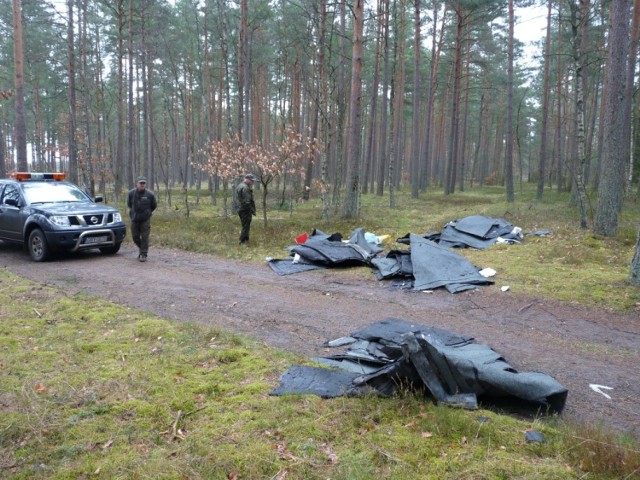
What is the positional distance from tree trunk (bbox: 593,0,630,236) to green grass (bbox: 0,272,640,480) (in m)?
10.0

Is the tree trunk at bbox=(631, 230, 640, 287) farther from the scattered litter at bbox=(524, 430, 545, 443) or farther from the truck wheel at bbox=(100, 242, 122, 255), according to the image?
the truck wheel at bbox=(100, 242, 122, 255)

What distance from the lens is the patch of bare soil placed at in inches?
190

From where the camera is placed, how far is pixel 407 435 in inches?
132

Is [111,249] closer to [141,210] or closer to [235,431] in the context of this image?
[141,210]

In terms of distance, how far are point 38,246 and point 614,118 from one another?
1443 cm

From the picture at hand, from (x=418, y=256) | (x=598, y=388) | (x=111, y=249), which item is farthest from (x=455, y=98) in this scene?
(x=598, y=388)

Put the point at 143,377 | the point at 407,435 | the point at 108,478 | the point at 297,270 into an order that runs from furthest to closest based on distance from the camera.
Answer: the point at 297,270
the point at 143,377
the point at 407,435
the point at 108,478

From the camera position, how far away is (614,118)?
11438mm

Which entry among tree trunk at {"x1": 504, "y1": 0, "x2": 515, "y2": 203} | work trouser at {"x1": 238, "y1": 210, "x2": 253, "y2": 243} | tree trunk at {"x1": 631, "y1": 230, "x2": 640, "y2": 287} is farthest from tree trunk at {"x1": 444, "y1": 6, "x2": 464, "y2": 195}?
tree trunk at {"x1": 631, "y1": 230, "x2": 640, "y2": 287}

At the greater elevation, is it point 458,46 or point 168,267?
point 458,46

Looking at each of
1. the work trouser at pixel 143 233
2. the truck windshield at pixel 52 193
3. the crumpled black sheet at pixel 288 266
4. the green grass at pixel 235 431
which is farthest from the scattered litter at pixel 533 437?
the truck windshield at pixel 52 193

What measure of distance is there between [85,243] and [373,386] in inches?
355

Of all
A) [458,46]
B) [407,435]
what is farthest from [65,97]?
[407,435]

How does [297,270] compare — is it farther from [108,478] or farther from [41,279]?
[108,478]
